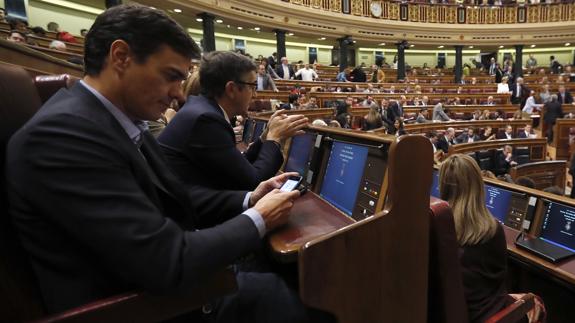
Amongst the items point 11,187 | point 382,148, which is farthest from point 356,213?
point 11,187

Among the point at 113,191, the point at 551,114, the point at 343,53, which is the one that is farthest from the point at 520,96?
the point at 113,191

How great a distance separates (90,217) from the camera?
0.73 m

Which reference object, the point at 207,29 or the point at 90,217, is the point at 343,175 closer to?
the point at 90,217

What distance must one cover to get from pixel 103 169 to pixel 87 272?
0.24 metres

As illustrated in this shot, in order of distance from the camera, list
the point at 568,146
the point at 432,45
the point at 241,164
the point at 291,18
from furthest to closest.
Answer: the point at 432,45, the point at 291,18, the point at 568,146, the point at 241,164

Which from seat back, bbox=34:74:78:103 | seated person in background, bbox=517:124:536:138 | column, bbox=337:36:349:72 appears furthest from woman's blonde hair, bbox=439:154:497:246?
column, bbox=337:36:349:72

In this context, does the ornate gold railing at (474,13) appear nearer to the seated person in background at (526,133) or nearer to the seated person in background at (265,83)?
the seated person in background at (526,133)

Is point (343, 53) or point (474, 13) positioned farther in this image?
point (474, 13)

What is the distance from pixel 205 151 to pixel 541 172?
16.1 ft

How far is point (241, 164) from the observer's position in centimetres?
142

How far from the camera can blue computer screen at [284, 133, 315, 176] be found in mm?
1677

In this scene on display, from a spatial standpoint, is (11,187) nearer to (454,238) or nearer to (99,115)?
(99,115)

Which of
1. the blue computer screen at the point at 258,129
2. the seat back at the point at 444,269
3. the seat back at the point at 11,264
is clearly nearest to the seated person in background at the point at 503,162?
the blue computer screen at the point at 258,129

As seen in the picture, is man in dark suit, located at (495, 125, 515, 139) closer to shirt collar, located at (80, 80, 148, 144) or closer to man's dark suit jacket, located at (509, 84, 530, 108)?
man's dark suit jacket, located at (509, 84, 530, 108)
